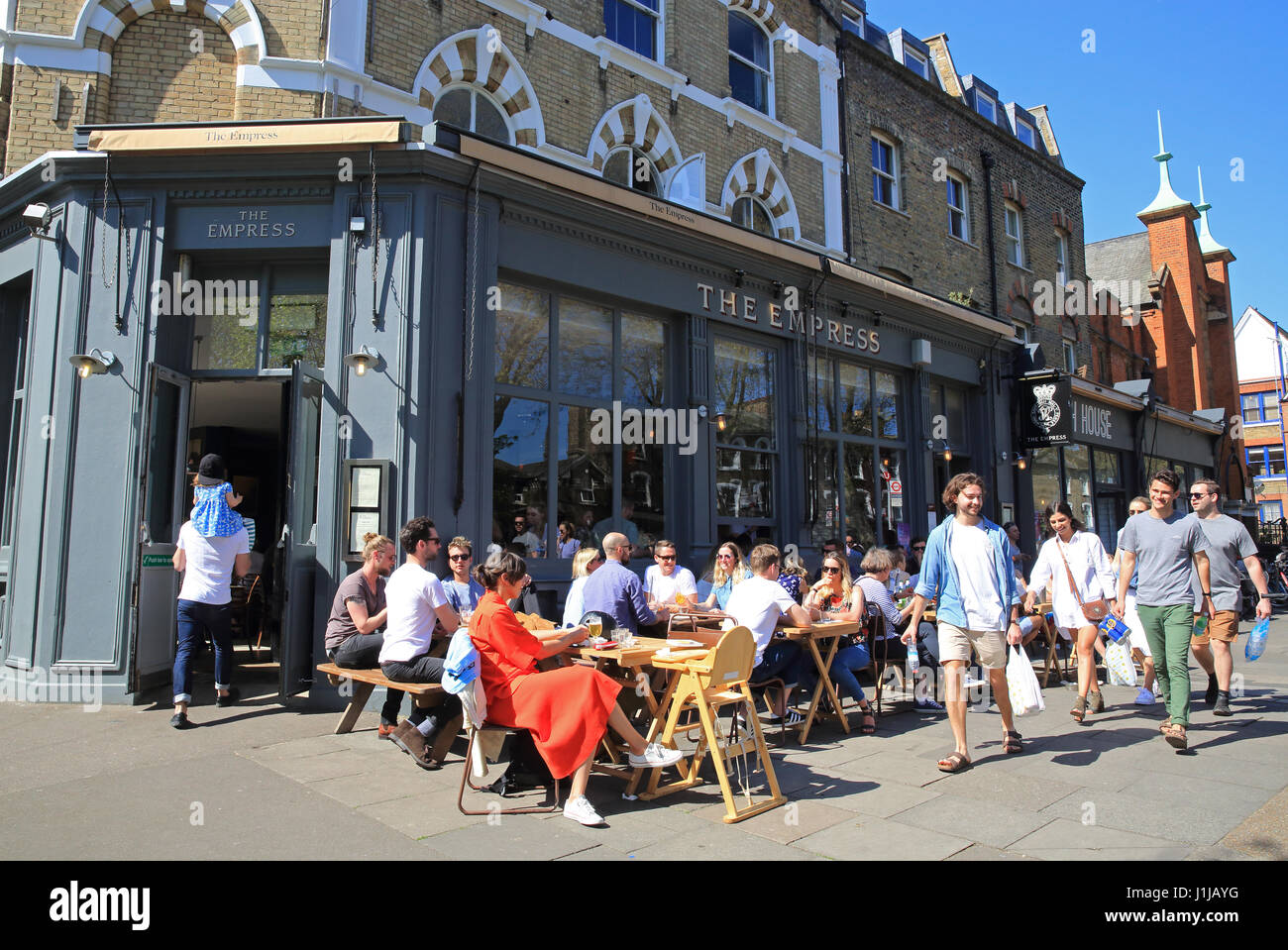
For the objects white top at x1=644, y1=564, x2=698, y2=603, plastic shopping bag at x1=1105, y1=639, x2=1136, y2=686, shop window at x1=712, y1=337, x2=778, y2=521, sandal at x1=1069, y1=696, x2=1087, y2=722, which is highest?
shop window at x1=712, y1=337, x2=778, y2=521

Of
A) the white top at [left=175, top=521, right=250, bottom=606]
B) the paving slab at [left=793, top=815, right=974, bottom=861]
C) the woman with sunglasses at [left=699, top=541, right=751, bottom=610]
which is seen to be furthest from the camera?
the woman with sunglasses at [left=699, top=541, right=751, bottom=610]

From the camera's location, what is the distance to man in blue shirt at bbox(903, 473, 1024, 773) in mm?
5625

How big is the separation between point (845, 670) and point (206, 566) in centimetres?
525

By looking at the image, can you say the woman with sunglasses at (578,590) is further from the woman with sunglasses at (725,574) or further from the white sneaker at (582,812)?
the white sneaker at (582,812)

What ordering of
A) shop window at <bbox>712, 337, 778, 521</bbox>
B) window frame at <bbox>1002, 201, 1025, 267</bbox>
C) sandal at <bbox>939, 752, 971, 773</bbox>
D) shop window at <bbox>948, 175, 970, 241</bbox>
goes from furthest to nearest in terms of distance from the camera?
window frame at <bbox>1002, 201, 1025, 267</bbox> < shop window at <bbox>948, 175, 970, 241</bbox> < shop window at <bbox>712, 337, 778, 521</bbox> < sandal at <bbox>939, 752, 971, 773</bbox>

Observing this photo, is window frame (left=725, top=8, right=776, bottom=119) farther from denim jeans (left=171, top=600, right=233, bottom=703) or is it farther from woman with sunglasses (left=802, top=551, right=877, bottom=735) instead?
denim jeans (left=171, top=600, right=233, bottom=703)

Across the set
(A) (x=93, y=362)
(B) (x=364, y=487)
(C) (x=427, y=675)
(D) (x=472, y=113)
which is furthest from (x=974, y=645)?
(D) (x=472, y=113)

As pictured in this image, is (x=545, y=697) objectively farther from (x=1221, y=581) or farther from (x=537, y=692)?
(x=1221, y=581)

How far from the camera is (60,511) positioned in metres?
7.53

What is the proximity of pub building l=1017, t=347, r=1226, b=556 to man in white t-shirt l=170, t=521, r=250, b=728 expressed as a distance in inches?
521

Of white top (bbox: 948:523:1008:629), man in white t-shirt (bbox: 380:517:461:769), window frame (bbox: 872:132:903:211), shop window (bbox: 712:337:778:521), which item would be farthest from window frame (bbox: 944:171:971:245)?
man in white t-shirt (bbox: 380:517:461:769)

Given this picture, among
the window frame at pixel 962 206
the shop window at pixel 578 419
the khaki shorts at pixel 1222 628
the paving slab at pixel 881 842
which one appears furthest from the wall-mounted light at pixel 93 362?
the window frame at pixel 962 206

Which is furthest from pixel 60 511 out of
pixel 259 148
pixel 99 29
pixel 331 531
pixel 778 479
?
pixel 778 479

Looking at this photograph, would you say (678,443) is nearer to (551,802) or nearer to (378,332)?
(378,332)
